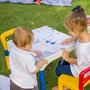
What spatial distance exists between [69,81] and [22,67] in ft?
1.72

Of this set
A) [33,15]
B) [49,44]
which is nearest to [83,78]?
[49,44]

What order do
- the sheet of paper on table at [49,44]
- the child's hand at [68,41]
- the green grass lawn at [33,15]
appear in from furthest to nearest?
the green grass lawn at [33,15] → the child's hand at [68,41] → the sheet of paper on table at [49,44]

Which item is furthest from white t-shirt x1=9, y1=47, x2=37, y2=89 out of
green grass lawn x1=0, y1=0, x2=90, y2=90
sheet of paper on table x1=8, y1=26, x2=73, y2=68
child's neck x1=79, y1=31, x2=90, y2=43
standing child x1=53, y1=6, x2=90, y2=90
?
green grass lawn x1=0, y1=0, x2=90, y2=90

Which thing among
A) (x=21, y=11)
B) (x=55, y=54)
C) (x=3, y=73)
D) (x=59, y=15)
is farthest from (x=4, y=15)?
(x=55, y=54)

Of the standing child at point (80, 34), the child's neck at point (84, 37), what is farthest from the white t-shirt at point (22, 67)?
the child's neck at point (84, 37)

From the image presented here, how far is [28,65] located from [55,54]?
418mm

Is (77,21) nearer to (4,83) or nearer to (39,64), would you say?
(39,64)

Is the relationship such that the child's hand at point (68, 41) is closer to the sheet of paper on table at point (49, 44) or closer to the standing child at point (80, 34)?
the sheet of paper on table at point (49, 44)

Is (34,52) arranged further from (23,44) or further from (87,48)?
(87,48)

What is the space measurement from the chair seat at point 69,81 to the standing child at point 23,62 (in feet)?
0.97

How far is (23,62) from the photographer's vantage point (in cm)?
321

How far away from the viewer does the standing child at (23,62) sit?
3.20 m

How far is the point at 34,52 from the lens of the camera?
3422 millimetres

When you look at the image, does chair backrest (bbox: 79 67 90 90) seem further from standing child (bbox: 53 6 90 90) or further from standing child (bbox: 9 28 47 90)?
standing child (bbox: 9 28 47 90)
